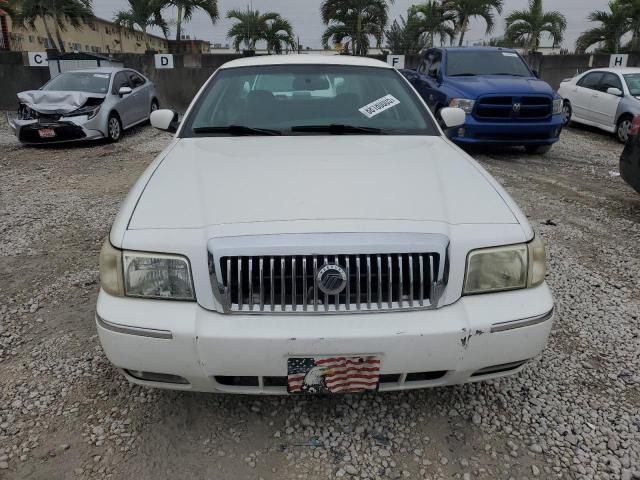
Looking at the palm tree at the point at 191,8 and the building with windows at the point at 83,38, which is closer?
the palm tree at the point at 191,8

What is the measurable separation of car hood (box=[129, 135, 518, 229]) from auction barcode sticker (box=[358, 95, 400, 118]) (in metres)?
0.39

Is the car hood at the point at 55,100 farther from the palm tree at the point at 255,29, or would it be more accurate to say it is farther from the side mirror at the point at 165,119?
the palm tree at the point at 255,29

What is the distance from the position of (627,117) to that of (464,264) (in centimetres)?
939

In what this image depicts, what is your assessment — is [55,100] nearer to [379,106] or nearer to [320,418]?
[379,106]

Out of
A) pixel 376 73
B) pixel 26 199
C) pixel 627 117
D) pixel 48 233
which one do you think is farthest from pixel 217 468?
pixel 627 117

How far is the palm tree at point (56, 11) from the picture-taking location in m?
17.8

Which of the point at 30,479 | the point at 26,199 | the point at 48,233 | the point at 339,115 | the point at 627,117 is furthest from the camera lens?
the point at 627,117

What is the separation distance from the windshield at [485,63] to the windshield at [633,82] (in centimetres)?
230

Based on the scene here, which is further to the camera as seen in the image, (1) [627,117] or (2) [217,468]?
(1) [627,117]

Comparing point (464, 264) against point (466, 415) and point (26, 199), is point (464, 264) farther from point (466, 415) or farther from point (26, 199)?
point (26, 199)

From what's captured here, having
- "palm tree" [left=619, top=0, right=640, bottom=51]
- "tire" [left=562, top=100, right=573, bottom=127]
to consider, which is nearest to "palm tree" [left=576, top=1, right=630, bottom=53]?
"palm tree" [left=619, top=0, right=640, bottom=51]

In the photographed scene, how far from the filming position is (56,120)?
890cm

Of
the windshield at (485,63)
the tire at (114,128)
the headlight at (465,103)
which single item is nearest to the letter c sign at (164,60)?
the tire at (114,128)

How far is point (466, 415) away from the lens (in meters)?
2.36
